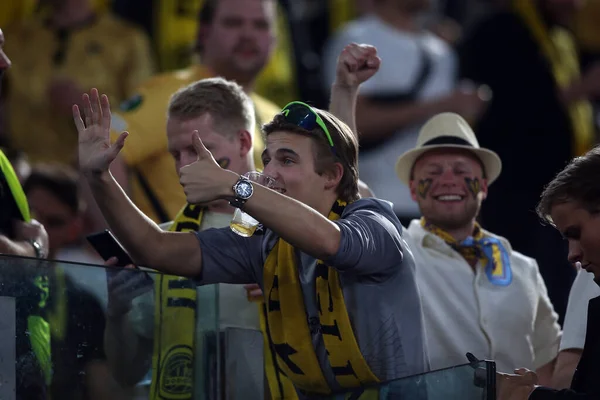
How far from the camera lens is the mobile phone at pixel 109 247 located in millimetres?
4973

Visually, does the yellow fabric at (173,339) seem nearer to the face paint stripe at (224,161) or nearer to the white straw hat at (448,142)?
the face paint stripe at (224,161)

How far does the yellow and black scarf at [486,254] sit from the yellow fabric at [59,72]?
3.28 meters

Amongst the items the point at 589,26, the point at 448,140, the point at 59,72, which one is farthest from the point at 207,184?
the point at 589,26

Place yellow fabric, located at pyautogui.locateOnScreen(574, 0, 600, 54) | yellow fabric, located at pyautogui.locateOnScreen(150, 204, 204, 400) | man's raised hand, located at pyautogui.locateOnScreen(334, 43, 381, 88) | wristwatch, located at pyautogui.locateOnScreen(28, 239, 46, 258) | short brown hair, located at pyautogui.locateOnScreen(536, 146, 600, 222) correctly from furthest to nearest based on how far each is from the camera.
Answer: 1. yellow fabric, located at pyautogui.locateOnScreen(574, 0, 600, 54)
2. man's raised hand, located at pyautogui.locateOnScreen(334, 43, 381, 88)
3. wristwatch, located at pyautogui.locateOnScreen(28, 239, 46, 258)
4. yellow fabric, located at pyautogui.locateOnScreen(150, 204, 204, 400)
5. short brown hair, located at pyautogui.locateOnScreen(536, 146, 600, 222)

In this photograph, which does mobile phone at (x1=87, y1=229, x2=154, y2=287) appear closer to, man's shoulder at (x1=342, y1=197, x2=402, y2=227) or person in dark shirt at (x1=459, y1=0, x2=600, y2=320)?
man's shoulder at (x1=342, y1=197, x2=402, y2=227)

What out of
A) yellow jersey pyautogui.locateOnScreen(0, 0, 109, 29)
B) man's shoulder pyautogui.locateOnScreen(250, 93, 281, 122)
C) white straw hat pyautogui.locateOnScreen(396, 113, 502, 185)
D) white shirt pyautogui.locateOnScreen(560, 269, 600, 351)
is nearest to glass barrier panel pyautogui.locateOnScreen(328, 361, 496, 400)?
white shirt pyautogui.locateOnScreen(560, 269, 600, 351)

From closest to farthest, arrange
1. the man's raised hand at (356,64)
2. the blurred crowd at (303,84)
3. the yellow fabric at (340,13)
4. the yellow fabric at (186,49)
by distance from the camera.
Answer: the man's raised hand at (356,64) < the blurred crowd at (303,84) < the yellow fabric at (186,49) < the yellow fabric at (340,13)

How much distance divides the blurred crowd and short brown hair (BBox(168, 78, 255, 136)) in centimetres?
104

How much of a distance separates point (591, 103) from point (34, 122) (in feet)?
11.5

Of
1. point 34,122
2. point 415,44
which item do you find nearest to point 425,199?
point 415,44

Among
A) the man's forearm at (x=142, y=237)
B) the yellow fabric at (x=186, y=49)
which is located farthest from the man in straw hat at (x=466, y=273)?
the yellow fabric at (x=186, y=49)

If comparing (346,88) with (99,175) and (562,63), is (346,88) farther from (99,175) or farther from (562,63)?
(562,63)

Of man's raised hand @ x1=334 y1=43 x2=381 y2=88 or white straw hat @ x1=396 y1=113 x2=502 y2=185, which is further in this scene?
white straw hat @ x1=396 y1=113 x2=502 y2=185

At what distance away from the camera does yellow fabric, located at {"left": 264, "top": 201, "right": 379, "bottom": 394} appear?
4.51 meters
